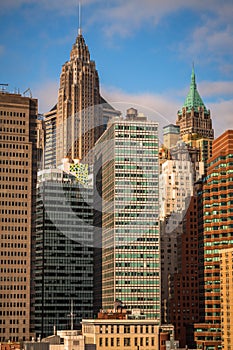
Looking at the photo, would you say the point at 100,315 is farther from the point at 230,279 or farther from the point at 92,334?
the point at 230,279

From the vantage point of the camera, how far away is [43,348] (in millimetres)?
163500

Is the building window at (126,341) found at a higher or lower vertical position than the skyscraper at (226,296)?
lower

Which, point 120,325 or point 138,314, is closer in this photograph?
point 120,325

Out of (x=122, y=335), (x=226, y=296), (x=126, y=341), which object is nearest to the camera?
(x=126, y=341)

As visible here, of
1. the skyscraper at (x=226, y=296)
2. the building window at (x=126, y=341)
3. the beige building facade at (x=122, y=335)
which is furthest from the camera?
the skyscraper at (x=226, y=296)

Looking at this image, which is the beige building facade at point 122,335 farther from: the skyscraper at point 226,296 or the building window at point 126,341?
the skyscraper at point 226,296

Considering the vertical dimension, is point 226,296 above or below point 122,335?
above

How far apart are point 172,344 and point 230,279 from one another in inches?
1052

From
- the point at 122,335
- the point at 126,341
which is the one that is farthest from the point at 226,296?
the point at 122,335

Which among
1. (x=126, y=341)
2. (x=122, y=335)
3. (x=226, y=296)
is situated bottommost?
(x=126, y=341)

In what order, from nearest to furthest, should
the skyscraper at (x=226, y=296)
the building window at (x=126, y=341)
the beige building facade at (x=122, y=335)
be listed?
the beige building facade at (x=122, y=335), the building window at (x=126, y=341), the skyscraper at (x=226, y=296)

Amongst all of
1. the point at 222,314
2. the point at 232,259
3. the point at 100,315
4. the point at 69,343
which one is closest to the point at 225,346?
the point at 222,314

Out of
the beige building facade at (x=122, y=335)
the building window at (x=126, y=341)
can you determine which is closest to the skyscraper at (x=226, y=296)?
the beige building facade at (x=122, y=335)

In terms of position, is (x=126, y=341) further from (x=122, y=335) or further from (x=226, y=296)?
(x=226, y=296)
